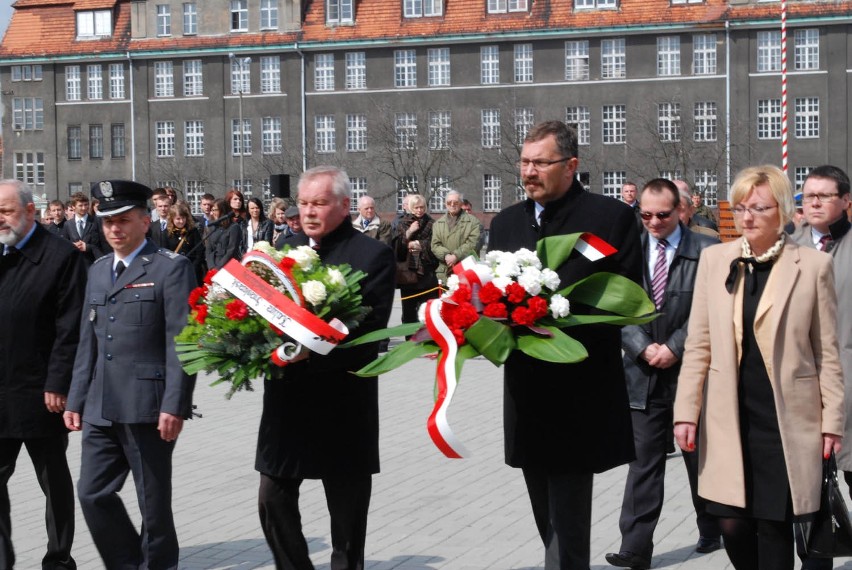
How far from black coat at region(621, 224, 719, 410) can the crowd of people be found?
0.49m

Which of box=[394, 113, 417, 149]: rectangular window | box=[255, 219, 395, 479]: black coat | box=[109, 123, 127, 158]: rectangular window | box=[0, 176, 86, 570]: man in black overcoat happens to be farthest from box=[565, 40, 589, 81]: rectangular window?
box=[255, 219, 395, 479]: black coat

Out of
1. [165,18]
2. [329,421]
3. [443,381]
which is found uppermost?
[165,18]

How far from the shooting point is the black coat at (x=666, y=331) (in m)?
7.16

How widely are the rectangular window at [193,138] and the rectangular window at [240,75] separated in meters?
2.93

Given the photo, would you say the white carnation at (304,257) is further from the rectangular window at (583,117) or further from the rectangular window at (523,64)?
the rectangular window at (523,64)

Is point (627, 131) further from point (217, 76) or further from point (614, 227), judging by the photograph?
point (614, 227)

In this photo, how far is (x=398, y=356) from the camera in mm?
5098

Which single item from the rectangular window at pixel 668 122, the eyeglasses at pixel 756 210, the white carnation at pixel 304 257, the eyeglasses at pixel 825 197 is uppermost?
the rectangular window at pixel 668 122

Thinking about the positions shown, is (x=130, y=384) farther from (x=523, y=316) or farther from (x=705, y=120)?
(x=705, y=120)

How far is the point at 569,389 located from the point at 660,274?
208 centimetres

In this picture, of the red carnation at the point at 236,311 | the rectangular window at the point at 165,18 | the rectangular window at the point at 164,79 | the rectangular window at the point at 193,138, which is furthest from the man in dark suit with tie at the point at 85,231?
the rectangular window at the point at 165,18

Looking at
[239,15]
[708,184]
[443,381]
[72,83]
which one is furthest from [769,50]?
[443,381]

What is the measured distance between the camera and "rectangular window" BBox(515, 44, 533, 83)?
62.8 meters

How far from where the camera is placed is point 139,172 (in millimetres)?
70062
